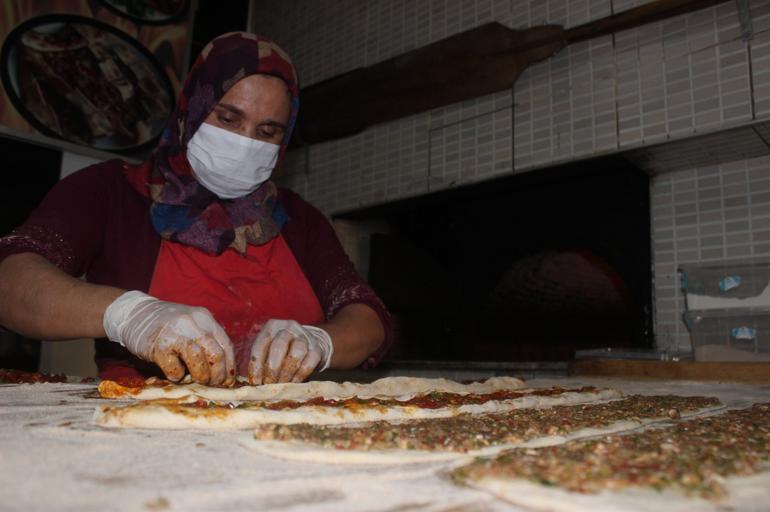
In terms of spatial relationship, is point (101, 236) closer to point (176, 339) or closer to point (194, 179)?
point (194, 179)

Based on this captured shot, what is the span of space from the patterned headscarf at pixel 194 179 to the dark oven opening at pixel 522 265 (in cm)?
180

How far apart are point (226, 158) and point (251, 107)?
178 mm

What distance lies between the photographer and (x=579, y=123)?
3.05m

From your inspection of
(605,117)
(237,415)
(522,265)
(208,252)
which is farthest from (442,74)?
(237,415)

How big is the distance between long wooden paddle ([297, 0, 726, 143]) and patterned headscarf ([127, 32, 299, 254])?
5.88 ft

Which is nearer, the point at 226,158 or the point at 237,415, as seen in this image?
the point at 237,415

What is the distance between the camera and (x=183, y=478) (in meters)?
0.54

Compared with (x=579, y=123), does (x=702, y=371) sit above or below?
below

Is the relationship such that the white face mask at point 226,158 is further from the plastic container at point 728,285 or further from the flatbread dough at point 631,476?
the plastic container at point 728,285

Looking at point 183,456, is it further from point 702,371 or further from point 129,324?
point 702,371

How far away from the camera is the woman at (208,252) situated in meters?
1.47

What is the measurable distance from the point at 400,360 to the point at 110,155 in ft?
7.37

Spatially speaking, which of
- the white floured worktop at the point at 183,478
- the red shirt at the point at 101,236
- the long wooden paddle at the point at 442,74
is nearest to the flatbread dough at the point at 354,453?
the white floured worktop at the point at 183,478

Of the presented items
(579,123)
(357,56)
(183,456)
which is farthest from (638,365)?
(357,56)
